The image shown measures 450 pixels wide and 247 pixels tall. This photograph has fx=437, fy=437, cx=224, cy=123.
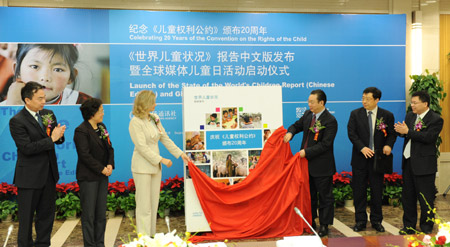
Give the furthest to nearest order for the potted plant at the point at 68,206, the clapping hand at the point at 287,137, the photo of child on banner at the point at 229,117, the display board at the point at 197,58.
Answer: the display board at the point at 197,58
the potted plant at the point at 68,206
the photo of child on banner at the point at 229,117
the clapping hand at the point at 287,137

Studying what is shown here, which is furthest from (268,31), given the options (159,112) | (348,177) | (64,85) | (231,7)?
(64,85)

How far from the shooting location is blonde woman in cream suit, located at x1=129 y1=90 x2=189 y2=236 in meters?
4.04

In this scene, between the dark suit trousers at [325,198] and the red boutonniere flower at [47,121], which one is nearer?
the red boutonniere flower at [47,121]

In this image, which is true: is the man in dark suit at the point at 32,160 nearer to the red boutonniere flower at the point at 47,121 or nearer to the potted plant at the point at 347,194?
the red boutonniere flower at the point at 47,121

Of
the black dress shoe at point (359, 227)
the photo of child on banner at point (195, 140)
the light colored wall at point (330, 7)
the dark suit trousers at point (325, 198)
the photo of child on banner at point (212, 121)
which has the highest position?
the light colored wall at point (330, 7)

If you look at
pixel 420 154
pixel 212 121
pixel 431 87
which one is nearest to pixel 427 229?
pixel 420 154

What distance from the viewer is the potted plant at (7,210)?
5.24 m

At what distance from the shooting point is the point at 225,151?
4.64 m

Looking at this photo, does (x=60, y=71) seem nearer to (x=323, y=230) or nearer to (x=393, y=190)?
(x=323, y=230)

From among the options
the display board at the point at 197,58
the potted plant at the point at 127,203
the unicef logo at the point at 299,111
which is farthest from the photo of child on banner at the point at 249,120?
the potted plant at the point at 127,203

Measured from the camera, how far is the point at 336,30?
6098mm

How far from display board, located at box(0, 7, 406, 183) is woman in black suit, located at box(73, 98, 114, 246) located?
1773 mm

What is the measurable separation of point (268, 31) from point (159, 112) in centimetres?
185

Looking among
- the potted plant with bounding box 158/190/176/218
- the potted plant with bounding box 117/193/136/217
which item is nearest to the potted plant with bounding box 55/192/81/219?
the potted plant with bounding box 117/193/136/217
